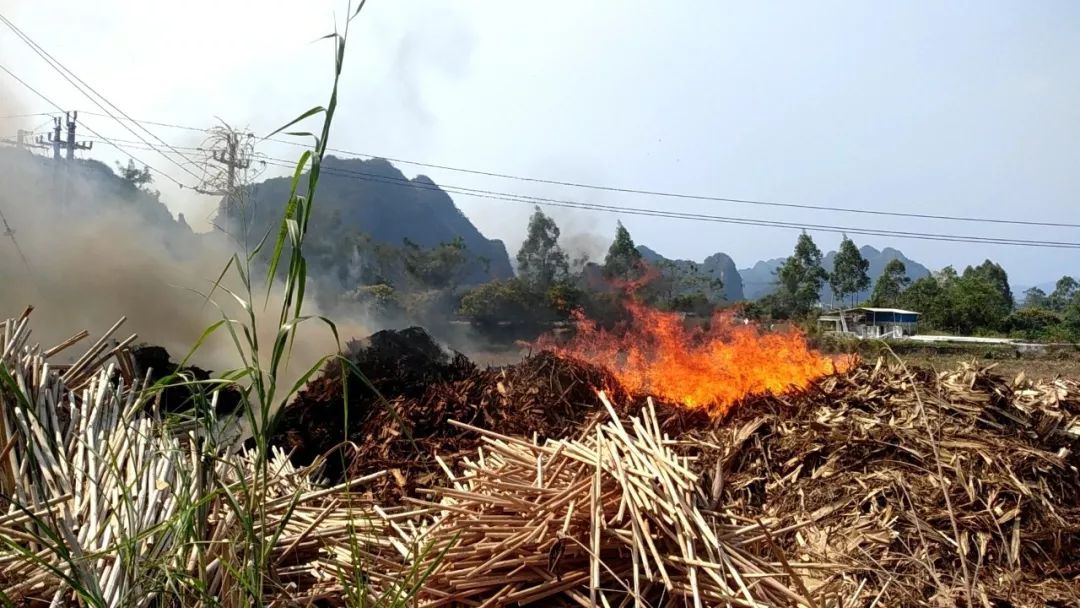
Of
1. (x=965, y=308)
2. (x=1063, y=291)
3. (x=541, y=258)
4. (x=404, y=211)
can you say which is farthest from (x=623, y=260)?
(x=404, y=211)

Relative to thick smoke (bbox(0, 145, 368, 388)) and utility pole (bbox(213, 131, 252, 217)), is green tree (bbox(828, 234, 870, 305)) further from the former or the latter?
utility pole (bbox(213, 131, 252, 217))

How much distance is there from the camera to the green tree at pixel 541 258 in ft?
88.3

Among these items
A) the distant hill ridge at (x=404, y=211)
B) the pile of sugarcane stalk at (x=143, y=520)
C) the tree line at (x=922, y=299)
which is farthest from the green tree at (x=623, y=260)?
the distant hill ridge at (x=404, y=211)

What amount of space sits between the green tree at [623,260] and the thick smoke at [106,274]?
10.8 metres

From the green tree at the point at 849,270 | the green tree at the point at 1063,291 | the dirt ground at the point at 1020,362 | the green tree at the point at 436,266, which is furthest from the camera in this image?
the green tree at the point at 1063,291

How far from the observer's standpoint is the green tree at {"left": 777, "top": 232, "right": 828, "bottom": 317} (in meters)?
38.8

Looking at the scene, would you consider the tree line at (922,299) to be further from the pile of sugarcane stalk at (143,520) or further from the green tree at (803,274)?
the pile of sugarcane stalk at (143,520)

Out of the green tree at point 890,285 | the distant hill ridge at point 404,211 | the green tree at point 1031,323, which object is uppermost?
the distant hill ridge at point 404,211

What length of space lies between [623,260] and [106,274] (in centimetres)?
2119

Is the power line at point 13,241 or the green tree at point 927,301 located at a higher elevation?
the green tree at point 927,301

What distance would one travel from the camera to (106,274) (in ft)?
60.1

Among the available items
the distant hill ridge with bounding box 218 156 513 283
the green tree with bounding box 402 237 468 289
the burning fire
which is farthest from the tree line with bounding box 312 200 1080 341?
the distant hill ridge with bounding box 218 156 513 283

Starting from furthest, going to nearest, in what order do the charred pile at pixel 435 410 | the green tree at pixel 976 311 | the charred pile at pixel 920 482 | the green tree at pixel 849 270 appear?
the green tree at pixel 849 270 < the green tree at pixel 976 311 < the charred pile at pixel 435 410 < the charred pile at pixel 920 482

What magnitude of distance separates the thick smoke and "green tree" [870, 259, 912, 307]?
35.5 meters
